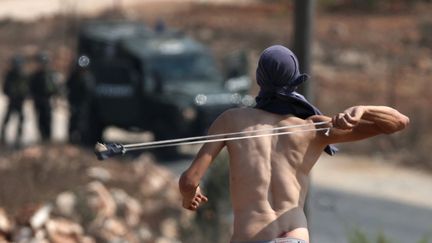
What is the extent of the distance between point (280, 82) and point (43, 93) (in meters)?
13.9

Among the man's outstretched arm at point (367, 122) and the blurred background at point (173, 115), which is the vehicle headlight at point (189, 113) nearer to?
the blurred background at point (173, 115)

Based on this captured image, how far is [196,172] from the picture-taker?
5355 mm

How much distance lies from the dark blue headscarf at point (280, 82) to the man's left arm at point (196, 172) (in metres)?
0.25

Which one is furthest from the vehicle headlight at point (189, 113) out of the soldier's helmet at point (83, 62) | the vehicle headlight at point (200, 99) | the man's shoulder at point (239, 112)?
the man's shoulder at point (239, 112)

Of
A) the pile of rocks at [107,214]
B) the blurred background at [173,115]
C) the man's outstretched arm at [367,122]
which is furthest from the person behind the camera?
the blurred background at [173,115]

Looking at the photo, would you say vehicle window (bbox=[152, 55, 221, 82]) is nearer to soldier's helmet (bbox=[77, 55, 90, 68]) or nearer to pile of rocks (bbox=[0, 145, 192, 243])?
soldier's helmet (bbox=[77, 55, 90, 68])

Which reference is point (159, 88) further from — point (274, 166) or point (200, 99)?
point (274, 166)

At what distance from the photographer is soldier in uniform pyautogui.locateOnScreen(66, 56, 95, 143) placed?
62.3 feet

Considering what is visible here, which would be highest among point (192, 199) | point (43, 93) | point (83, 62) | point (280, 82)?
point (280, 82)

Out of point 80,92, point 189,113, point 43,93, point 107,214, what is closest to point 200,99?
point 189,113

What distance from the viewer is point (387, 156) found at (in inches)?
749

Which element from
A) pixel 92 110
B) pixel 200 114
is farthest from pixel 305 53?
pixel 92 110

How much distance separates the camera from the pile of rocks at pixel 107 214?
33.1 ft

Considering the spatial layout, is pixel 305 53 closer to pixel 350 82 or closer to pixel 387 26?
pixel 350 82
